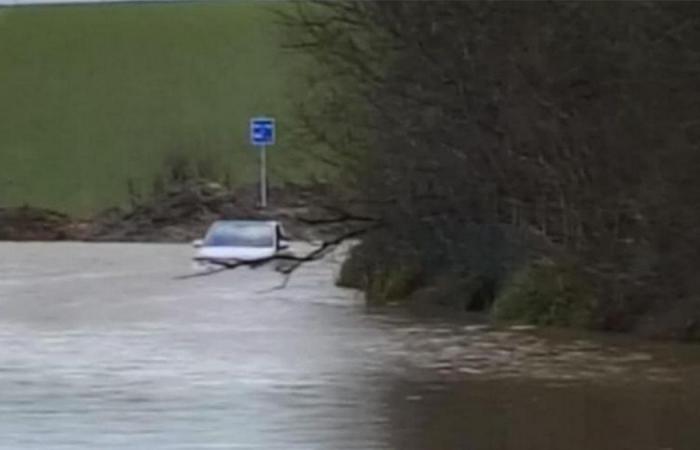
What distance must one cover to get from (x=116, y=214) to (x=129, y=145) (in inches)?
126

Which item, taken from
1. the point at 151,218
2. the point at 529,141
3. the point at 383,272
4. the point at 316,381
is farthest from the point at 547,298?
the point at 151,218

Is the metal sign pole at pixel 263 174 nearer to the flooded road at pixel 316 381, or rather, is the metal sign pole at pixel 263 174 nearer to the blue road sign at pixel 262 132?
the blue road sign at pixel 262 132

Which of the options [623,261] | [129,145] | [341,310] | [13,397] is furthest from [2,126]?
[13,397]

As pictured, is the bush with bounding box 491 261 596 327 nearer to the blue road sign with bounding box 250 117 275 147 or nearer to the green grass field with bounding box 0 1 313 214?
the blue road sign with bounding box 250 117 275 147

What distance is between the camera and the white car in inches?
1597

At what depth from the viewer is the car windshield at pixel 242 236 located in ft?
135

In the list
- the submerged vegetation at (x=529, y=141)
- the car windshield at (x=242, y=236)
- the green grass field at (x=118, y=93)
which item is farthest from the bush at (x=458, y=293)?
the green grass field at (x=118, y=93)

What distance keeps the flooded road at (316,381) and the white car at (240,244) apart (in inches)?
312

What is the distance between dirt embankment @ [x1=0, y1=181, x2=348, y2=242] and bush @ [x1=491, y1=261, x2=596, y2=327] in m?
29.5

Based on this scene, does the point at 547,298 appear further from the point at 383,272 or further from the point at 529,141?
the point at 383,272

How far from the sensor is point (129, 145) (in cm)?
6612

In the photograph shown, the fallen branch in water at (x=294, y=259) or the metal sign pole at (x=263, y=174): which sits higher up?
the metal sign pole at (x=263, y=174)

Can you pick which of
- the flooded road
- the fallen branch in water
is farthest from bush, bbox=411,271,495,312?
the fallen branch in water

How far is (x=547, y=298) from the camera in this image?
2661 centimetres
